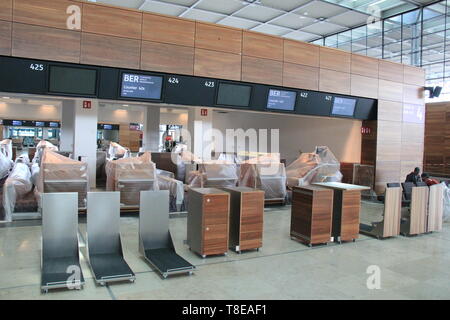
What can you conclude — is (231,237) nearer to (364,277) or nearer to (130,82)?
(364,277)

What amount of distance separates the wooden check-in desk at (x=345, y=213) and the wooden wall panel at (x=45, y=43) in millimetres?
4945

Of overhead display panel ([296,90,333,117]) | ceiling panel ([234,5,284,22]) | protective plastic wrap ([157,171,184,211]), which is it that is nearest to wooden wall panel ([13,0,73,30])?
protective plastic wrap ([157,171,184,211])

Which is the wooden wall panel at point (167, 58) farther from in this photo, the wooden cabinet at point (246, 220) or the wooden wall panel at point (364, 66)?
the wooden wall panel at point (364, 66)

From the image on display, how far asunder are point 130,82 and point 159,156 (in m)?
2.91

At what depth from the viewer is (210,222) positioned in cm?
470

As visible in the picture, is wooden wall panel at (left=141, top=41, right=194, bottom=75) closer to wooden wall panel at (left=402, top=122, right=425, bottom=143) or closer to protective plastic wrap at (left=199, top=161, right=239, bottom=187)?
protective plastic wrap at (left=199, top=161, right=239, bottom=187)

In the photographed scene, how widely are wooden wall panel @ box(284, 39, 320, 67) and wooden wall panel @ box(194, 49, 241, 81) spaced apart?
137cm

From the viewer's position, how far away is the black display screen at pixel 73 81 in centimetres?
635

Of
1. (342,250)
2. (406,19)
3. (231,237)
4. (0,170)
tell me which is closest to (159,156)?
(0,170)

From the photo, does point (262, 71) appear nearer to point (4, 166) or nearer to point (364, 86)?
point (364, 86)

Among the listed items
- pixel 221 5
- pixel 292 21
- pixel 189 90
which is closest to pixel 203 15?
pixel 221 5

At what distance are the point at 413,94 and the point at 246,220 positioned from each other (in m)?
8.67

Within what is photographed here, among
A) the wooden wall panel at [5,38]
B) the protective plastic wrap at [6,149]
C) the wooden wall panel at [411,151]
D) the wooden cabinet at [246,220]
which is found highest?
the wooden wall panel at [5,38]

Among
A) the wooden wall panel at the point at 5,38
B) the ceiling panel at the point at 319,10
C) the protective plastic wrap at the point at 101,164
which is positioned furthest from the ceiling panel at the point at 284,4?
the wooden wall panel at the point at 5,38
